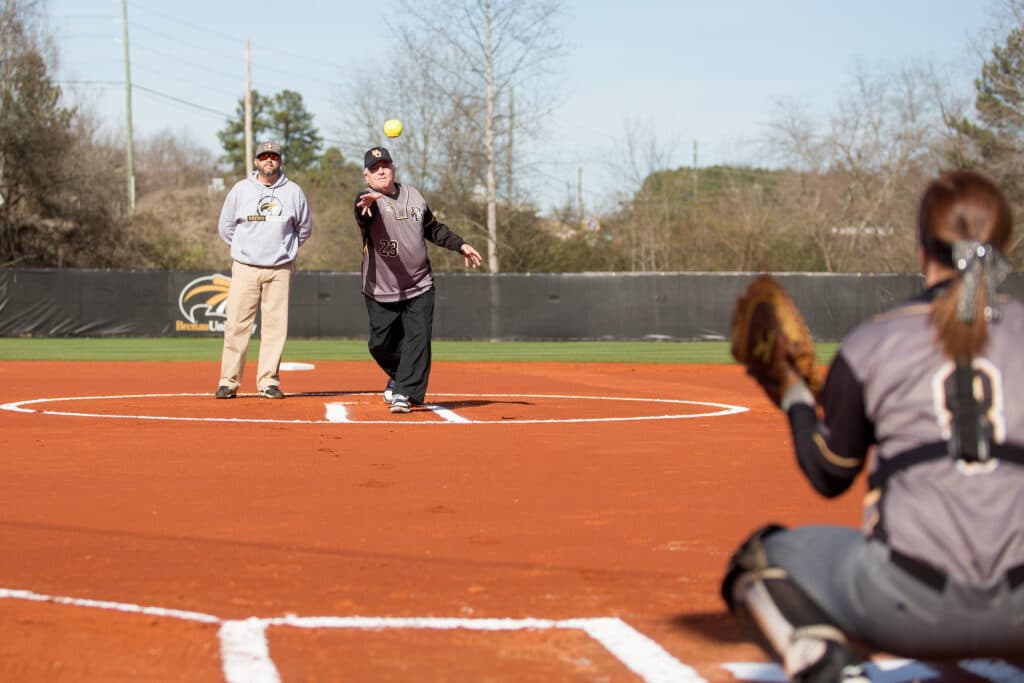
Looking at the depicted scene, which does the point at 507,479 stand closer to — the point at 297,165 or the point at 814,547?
the point at 814,547

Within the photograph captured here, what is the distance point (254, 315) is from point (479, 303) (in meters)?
19.5

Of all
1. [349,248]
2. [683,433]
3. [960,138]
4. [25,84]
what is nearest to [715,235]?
[960,138]

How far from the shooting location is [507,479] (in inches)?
260

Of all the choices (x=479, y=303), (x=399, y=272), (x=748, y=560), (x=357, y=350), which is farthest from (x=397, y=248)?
(x=479, y=303)

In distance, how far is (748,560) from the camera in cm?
308

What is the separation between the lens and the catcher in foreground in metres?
2.67

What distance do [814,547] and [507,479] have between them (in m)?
3.70

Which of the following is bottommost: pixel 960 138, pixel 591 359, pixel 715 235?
pixel 591 359

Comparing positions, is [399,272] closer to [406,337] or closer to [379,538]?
[406,337]

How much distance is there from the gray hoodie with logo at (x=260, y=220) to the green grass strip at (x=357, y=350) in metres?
10.5

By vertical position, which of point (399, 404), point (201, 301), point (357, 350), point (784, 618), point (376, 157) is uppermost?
point (376, 157)

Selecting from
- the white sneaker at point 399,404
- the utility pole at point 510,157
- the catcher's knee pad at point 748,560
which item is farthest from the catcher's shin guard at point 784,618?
the utility pole at point 510,157

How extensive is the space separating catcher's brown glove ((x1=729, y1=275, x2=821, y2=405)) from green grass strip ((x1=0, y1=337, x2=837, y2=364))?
1634 centimetres

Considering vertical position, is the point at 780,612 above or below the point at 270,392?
above
